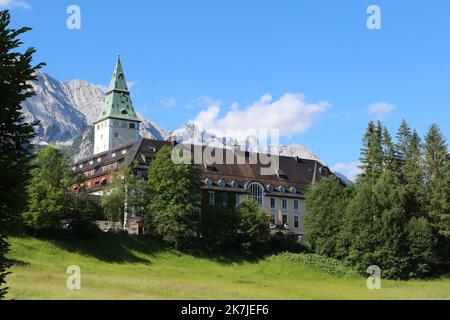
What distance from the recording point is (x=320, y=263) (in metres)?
68.5

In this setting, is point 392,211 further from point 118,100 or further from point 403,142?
point 118,100

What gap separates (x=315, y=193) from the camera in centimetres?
7806

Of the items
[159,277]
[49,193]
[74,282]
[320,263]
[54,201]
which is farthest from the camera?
[320,263]

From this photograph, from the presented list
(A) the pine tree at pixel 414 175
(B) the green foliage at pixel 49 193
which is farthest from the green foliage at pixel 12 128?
(A) the pine tree at pixel 414 175

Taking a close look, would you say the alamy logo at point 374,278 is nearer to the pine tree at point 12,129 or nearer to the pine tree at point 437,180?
the pine tree at point 437,180

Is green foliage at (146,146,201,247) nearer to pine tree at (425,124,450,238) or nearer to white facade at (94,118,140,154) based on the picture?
pine tree at (425,124,450,238)

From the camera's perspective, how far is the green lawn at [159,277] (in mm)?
37844

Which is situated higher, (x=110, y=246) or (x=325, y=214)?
(x=325, y=214)

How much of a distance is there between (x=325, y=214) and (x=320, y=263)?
865 centimetres

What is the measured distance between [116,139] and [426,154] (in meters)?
92.0

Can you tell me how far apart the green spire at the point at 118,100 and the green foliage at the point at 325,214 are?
269ft

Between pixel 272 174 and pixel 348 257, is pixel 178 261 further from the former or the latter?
pixel 272 174

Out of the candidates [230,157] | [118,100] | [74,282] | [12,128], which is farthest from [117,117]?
[12,128]
